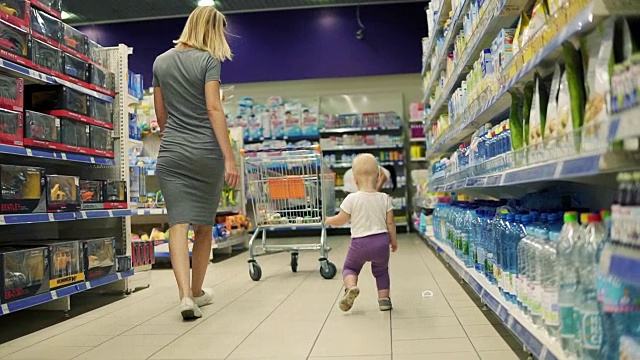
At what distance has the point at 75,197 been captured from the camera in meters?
3.38

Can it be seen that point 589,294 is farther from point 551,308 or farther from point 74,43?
point 74,43

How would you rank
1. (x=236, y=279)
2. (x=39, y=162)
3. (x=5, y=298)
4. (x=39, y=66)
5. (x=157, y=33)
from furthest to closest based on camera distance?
(x=157, y=33)
(x=236, y=279)
(x=39, y=162)
(x=39, y=66)
(x=5, y=298)

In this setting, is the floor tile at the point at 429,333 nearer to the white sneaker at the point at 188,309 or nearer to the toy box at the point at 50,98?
the white sneaker at the point at 188,309

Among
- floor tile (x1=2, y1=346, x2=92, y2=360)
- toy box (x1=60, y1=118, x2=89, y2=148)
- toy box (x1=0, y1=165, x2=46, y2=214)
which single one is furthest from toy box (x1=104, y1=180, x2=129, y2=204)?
floor tile (x1=2, y1=346, x2=92, y2=360)

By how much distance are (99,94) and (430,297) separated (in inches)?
97.4

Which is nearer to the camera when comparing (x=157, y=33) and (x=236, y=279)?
(x=236, y=279)

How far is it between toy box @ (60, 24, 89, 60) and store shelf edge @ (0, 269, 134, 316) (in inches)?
54.2

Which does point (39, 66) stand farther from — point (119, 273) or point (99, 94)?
point (119, 273)

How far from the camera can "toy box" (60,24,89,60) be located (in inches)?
136

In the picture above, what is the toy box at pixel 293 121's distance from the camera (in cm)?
1043

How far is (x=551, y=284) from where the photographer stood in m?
1.75

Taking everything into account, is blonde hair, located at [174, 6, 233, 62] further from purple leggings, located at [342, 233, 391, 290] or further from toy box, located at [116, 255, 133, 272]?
toy box, located at [116, 255, 133, 272]

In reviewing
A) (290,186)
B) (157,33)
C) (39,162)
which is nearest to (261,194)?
(290,186)

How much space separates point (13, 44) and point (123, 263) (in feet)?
5.31
